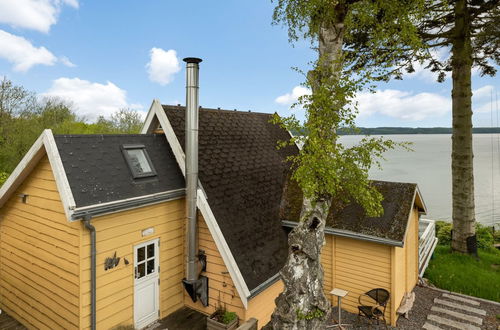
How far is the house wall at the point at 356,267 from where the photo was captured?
8.07 metres

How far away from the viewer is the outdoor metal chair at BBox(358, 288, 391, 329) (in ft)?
25.0

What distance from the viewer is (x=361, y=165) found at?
544cm

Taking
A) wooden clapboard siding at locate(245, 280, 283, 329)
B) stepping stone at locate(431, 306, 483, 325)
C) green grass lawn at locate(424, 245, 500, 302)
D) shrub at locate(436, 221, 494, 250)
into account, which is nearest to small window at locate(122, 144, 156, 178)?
wooden clapboard siding at locate(245, 280, 283, 329)

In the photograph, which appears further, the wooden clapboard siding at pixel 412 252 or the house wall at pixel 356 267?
the wooden clapboard siding at pixel 412 252

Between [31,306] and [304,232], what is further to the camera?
[31,306]

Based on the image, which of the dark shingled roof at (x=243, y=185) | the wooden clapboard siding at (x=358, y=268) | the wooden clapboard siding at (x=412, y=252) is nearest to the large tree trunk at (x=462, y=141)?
the wooden clapboard siding at (x=412, y=252)

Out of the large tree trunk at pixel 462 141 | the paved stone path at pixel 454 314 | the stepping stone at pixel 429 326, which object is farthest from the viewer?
the large tree trunk at pixel 462 141

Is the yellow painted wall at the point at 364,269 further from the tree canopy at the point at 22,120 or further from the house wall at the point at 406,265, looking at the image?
the tree canopy at the point at 22,120

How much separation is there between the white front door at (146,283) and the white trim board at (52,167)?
6.45 feet

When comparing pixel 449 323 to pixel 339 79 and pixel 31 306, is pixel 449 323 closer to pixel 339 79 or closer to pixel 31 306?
pixel 339 79

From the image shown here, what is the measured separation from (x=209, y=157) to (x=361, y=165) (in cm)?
436

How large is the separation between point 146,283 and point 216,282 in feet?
5.53

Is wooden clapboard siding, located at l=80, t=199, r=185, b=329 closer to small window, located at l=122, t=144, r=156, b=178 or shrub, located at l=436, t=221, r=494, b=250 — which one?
small window, located at l=122, t=144, r=156, b=178

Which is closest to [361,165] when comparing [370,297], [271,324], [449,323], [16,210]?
[271,324]
